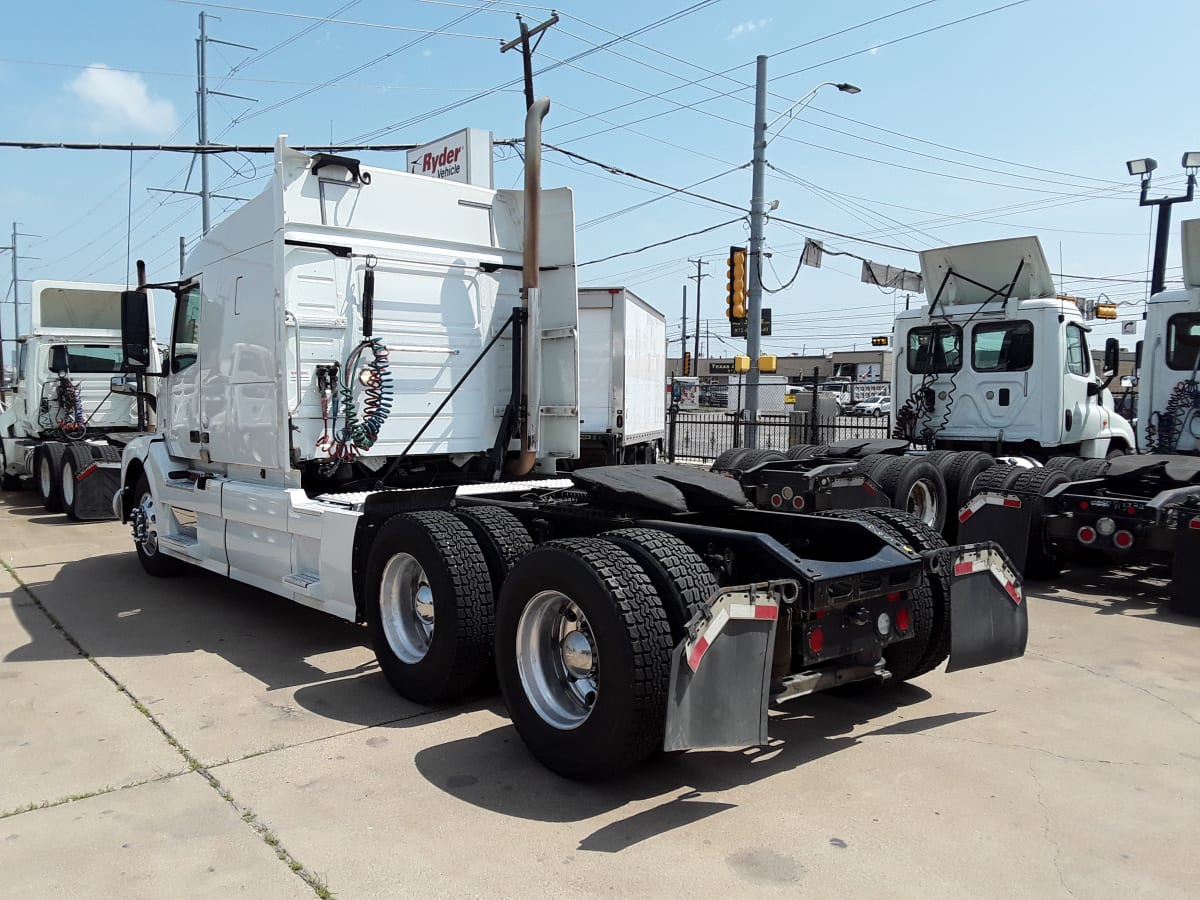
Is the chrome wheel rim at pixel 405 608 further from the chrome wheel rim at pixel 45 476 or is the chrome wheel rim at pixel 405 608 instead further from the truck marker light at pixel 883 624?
the chrome wheel rim at pixel 45 476

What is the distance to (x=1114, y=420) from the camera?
11.6m


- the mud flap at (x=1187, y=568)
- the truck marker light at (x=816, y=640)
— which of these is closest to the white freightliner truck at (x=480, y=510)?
Result: the truck marker light at (x=816, y=640)

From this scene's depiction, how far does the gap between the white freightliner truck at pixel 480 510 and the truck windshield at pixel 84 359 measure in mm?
7204

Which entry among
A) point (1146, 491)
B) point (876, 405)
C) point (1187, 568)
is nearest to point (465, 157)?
point (1146, 491)

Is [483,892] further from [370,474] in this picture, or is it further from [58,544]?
[58,544]

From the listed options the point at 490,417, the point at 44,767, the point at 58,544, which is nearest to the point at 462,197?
the point at 490,417

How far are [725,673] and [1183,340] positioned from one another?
28.3ft

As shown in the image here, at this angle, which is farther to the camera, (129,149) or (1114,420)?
(129,149)

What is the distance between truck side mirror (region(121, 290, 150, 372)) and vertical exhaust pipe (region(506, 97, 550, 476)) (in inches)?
127

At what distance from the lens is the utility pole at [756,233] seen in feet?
55.3

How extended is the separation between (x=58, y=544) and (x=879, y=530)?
10.3 metres

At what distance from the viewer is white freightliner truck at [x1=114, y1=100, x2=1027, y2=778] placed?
3.84 m

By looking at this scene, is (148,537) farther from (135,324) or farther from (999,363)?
(999,363)

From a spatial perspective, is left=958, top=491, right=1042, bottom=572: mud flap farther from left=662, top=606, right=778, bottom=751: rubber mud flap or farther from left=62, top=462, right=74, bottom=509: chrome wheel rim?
left=62, top=462, right=74, bottom=509: chrome wheel rim
